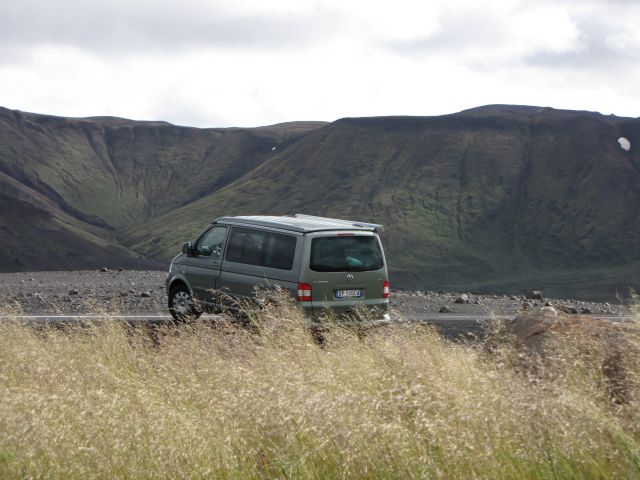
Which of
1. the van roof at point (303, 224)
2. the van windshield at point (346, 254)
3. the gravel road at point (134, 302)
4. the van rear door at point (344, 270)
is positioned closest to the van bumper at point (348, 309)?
the van rear door at point (344, 270)

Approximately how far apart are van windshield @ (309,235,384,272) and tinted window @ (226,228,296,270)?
367mm

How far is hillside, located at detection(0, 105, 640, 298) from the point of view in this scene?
81.3 metres

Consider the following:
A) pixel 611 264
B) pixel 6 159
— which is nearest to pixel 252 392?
pixel 611 264

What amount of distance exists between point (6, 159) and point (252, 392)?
462 ft

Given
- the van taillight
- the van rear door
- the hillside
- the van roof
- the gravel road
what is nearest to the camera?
the van taillight

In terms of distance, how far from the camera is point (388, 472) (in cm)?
454

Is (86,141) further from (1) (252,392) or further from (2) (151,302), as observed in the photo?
(1) (252,392)

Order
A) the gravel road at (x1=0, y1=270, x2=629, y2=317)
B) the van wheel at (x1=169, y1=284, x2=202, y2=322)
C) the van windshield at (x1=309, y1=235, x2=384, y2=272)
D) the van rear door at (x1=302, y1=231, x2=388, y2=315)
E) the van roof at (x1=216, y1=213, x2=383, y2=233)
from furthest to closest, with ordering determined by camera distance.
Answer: the gravel road at (x1=0, y1=270, x2=629, y2=317) < the van wheel at (x1=169, y1=284, x2=202, y2=322) < the van roof at (x1=216, y1=213, x2=383, y2=233) < the van windshield at (x1=309, y1=235, x2=384, y2=272) < the van rear door at (x1=302, y1=231, x2=388, y2=315)

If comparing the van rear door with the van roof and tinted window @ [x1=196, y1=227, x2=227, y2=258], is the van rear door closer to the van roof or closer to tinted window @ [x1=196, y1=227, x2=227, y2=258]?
the van roof

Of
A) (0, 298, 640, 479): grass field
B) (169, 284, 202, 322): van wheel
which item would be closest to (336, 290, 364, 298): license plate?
(169, 284, 202, 322): van wheel

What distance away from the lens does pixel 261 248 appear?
11.8 metres

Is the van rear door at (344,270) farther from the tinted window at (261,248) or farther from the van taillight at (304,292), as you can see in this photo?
the tinted window at (261,248)

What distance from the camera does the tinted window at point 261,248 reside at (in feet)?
37.7

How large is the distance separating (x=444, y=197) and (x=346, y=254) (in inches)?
3293
